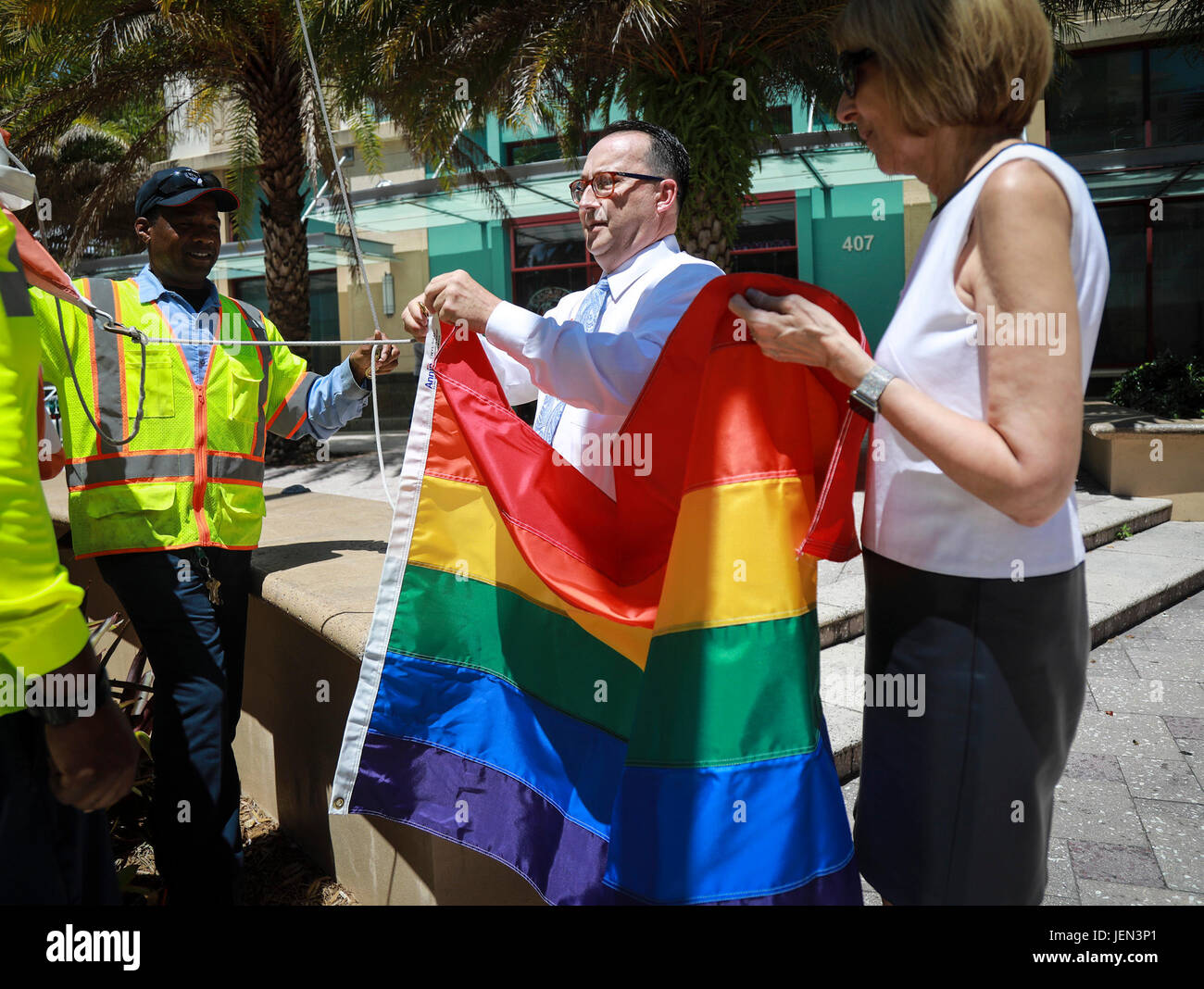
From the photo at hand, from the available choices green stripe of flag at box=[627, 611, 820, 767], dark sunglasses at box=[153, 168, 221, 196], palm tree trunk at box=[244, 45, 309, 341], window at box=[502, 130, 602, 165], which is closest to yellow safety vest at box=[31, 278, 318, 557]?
dark sunglasses at box=[153, 168, 221, 196]

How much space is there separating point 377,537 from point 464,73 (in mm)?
6279

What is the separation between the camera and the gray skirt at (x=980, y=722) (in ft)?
5.01

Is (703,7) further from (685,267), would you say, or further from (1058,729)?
(1058,729)

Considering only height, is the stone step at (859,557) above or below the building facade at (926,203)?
below

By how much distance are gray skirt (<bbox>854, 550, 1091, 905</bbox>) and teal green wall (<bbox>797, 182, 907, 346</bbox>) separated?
→ 50.6 feet

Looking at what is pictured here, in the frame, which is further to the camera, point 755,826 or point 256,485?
point 256,485

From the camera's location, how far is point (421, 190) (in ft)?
51.0

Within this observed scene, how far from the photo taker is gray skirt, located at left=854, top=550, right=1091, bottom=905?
60.2 inches

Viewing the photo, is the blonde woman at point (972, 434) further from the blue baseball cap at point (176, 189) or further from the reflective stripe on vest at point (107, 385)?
the blue baseball cap at point (176, 189)

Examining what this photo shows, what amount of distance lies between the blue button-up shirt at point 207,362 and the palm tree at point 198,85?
6.54 m

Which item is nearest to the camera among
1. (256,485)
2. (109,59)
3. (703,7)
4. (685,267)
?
(685,267)

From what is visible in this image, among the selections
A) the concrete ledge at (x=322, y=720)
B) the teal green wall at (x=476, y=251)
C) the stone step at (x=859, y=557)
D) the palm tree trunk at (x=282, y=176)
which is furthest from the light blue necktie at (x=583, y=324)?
the teal green wall at (x=476, y=251)

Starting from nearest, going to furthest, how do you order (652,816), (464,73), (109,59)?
(652,816) → (464,73) → (109,59)
